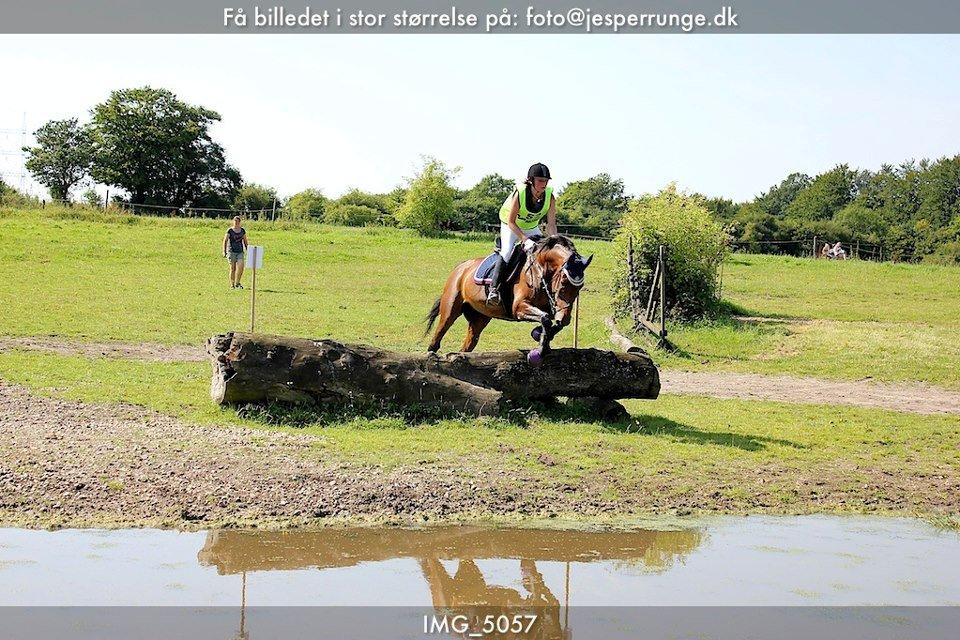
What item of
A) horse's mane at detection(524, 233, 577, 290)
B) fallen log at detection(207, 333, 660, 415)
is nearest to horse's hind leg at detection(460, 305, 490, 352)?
fallen log at detection(207, 333, 660, 415)

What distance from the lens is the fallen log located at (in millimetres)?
12289

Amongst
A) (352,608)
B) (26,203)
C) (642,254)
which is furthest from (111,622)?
(26,203)

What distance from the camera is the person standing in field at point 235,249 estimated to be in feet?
89.9

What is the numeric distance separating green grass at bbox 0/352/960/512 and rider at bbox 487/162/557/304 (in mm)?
2051

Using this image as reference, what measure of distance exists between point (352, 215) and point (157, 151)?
15.3m

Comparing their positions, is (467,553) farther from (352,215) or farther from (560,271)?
(352,215)

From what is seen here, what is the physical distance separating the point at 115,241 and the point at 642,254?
1932 cm

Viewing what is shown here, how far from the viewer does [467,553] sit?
26.7ft

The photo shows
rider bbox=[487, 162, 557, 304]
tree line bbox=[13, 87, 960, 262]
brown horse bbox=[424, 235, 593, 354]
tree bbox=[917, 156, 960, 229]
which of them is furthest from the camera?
tree bbox=[917, 156, 960, 229]

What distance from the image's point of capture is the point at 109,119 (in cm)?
7619

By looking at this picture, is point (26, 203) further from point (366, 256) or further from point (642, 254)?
point (642, 254)

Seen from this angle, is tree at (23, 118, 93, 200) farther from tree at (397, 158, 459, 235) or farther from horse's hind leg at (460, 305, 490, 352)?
horse's hind leg at (460, 305, 490, 352)

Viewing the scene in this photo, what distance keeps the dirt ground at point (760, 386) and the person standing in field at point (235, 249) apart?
27.1 ft

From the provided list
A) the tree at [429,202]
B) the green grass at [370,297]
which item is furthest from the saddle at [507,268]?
the tree at [429,202]
